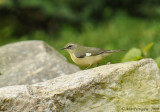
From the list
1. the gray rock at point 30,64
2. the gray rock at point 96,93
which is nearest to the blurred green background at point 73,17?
the gray rock at point 30,64

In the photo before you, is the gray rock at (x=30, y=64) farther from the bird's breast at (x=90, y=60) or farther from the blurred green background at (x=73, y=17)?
the blurred green background at (x=73, y=17)

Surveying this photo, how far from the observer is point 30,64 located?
6168 millimetres

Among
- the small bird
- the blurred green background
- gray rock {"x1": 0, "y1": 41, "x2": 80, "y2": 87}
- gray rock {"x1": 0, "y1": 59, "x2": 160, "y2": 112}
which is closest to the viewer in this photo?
gray rock {"x1": 0, "y1": 59, "x2": 160, "y2": 112}

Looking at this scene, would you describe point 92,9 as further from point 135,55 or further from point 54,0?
point 135,55

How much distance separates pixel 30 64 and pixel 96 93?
7.34 feet

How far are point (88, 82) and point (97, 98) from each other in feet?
0.67

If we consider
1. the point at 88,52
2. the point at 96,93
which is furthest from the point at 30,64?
the point at 96,93

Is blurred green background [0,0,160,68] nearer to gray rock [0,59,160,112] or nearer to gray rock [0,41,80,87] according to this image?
gray rock [0,41,80,87]

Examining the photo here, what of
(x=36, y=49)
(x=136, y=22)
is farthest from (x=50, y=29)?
(x=36, y=49)

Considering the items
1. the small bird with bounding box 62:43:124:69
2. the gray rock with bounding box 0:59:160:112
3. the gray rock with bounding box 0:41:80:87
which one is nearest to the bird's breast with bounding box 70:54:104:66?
the small bird with bounding box 62:43:124:69

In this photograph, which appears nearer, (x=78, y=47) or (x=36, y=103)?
(x=36, y=103)

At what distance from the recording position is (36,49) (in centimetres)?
654

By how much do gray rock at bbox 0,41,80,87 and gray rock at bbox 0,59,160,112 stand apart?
151cm

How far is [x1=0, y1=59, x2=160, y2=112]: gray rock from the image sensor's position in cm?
403
